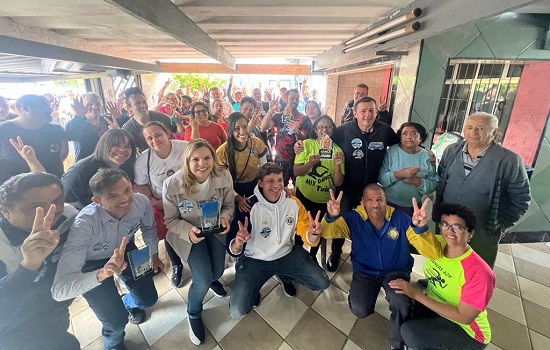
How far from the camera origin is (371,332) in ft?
6.08

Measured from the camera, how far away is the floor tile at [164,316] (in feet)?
6.12

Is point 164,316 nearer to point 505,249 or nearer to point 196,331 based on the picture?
point 196,331

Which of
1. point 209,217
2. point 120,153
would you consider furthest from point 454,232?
point 120,153

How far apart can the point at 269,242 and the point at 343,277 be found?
98cm

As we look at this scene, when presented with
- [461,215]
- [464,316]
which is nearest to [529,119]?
[461,215]

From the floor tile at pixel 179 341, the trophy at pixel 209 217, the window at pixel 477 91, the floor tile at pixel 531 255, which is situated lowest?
the floor tile at pixel 179 341

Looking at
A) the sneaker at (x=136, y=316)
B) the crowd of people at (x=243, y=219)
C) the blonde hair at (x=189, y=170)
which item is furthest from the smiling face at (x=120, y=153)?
the sneaker at (x=136, y=316)

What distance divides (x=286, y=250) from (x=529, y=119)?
3.32 metres

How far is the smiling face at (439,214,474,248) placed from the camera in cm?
146

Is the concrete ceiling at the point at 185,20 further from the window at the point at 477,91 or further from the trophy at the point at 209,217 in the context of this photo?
the trophy at the point at 209,217

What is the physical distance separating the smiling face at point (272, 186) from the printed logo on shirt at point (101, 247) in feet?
3.83

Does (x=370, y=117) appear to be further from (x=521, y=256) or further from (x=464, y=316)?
(x=521, y=256)

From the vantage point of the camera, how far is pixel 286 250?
6.71 feet

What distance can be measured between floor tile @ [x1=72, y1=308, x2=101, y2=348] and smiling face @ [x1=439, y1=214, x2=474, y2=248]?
266cm
